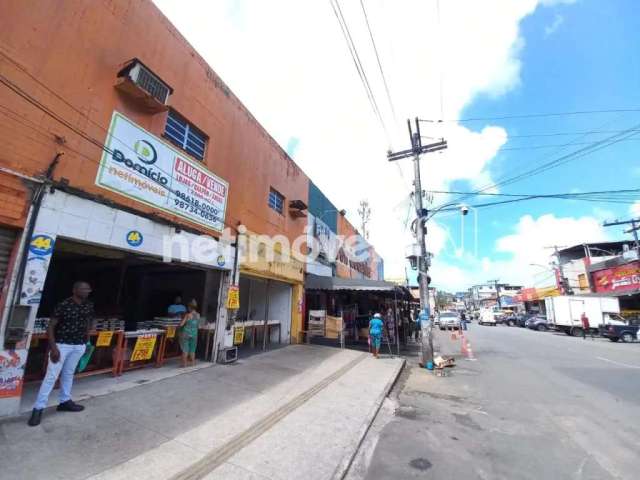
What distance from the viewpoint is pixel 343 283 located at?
14.3 meters

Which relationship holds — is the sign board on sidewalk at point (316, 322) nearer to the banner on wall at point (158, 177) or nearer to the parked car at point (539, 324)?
the banner on wall at point (158, 177)

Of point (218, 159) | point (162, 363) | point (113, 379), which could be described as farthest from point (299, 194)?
point (113, 379)

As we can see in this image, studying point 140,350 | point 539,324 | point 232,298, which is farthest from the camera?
point 539,324

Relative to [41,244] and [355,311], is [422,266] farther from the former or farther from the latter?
[41,244]

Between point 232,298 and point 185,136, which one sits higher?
point 185,136

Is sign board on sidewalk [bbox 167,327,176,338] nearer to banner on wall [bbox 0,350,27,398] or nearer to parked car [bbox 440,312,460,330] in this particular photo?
banner on wall [bbox 0,350,27,398]

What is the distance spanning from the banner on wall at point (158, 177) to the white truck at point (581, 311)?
29.0m

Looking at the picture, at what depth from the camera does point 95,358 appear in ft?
23.9

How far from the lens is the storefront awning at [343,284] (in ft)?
42.9

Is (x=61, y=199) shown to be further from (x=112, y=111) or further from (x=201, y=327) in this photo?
(x=201, y=327)

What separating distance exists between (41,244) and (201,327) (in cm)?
497

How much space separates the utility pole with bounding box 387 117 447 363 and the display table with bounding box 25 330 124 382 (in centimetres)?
891

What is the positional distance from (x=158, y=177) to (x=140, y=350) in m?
3.83

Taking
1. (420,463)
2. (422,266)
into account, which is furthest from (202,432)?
(422,266)
